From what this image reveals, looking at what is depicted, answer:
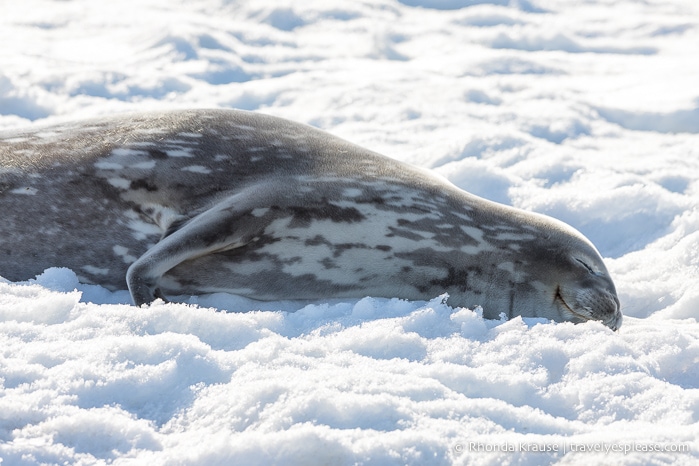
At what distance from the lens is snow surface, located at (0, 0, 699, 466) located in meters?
1.78

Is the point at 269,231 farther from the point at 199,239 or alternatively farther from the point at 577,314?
the point at 577,314

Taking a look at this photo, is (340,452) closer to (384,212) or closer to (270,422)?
(270,422)

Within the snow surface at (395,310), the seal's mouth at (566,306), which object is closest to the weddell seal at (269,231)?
the seal's mouth at (566,306)

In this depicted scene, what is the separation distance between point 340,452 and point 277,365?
1.48ft

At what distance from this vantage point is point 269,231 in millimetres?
2764

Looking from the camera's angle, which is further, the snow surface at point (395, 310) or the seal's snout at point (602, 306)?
the seal's snout at point (602, 306)

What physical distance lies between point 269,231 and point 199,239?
0.76 ft

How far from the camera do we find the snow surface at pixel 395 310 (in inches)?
69.9

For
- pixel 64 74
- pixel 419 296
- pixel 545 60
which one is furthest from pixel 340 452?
pixel 545 60

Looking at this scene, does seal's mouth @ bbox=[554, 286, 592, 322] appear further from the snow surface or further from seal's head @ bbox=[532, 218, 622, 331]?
the snow surface

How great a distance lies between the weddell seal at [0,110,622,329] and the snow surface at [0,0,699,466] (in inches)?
4.8

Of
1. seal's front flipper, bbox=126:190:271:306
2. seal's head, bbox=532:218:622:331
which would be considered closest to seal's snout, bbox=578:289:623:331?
seal's head, bbox=532:218:622:331

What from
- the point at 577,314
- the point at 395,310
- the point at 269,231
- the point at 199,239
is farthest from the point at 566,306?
the point at 199,239

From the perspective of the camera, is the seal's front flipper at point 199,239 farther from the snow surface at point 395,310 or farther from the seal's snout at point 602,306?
the seal's snout at point 602,306
